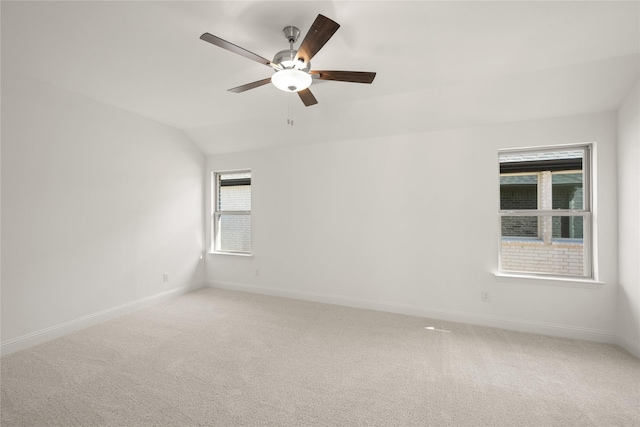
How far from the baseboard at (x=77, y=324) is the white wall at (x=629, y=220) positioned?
533 centimetres

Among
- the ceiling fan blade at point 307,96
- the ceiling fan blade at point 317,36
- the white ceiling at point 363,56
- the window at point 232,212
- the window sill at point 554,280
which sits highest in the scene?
the white ceiling at point 363,56

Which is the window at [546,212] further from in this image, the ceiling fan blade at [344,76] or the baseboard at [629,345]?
the ceiling fan blade at [344,76]

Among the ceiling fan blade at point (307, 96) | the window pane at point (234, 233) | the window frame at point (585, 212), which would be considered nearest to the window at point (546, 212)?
the window frame at point (585, 212)

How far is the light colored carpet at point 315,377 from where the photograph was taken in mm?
1834

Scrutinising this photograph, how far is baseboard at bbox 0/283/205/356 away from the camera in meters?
2.65

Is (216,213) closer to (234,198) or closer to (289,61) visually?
(234,198)

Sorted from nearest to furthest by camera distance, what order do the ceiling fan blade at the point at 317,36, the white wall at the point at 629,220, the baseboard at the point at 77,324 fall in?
the ceiling fan blade at the point at 317,36, the white wall at the point at 629,220, the baseboard at the point at 77,324

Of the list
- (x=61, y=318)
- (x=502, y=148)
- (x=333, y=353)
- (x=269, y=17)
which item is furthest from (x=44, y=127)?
(x=502, y=148)

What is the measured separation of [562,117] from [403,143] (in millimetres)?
1622

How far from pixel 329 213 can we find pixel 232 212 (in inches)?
70.9

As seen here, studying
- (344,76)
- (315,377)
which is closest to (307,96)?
(344,76)

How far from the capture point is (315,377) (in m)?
2.25

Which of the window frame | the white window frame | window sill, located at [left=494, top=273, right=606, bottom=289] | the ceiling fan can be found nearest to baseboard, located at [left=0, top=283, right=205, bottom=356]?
the white window frame

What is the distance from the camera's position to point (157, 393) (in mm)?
2053
